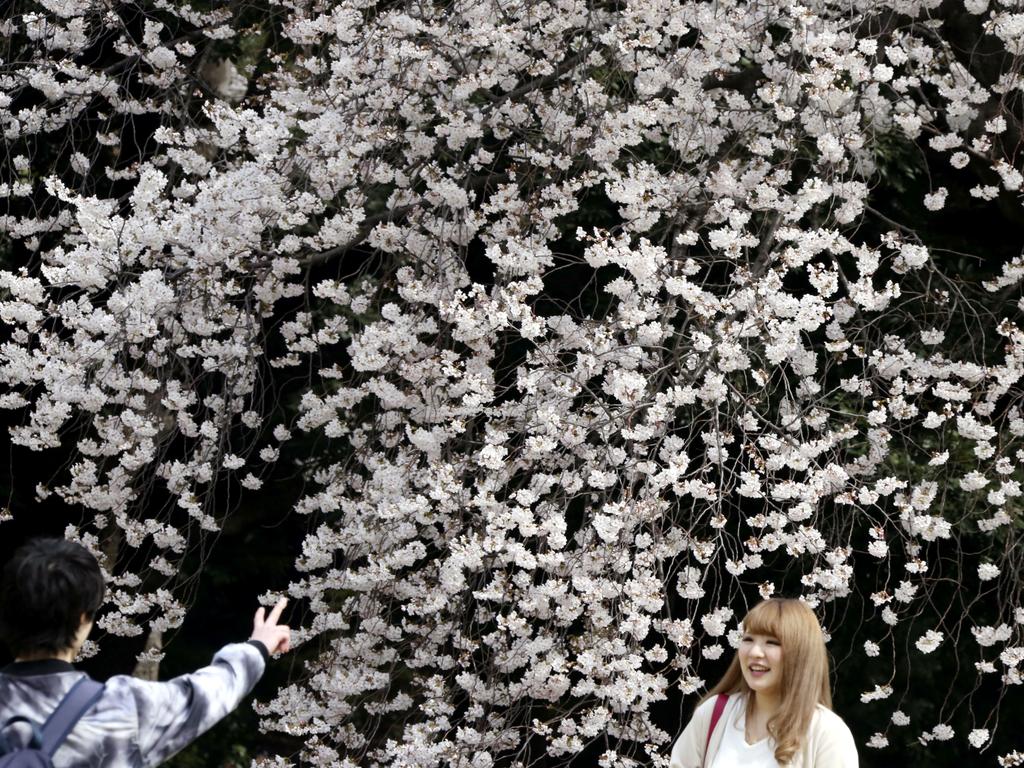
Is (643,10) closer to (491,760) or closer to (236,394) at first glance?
(236,394)

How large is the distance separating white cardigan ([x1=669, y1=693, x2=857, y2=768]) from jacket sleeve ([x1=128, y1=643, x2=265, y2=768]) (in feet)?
2.76

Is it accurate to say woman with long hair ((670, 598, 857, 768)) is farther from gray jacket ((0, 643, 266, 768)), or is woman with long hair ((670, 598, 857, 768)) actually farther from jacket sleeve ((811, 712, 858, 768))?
gray jacket ((0, 643, 266, 768))

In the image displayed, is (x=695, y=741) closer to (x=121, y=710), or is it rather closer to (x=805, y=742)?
(x=805, y=742)

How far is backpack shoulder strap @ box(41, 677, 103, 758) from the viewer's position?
1740 millimetres

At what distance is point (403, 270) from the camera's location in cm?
434

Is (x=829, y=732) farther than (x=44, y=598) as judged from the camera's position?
Yes

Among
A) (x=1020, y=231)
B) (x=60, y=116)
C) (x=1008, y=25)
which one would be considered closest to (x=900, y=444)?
(x=1020, y=231)

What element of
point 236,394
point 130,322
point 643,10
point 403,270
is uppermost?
point 643,10

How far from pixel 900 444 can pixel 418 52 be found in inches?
107

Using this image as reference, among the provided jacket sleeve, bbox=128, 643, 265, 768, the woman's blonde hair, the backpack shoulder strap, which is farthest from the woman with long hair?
the backpack shoulder strap

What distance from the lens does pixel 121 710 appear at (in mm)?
1806

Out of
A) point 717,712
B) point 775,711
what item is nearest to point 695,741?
point 717,712

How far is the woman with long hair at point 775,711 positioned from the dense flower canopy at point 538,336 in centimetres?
91

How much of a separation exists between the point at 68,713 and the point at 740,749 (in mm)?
1143
